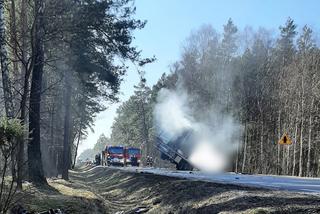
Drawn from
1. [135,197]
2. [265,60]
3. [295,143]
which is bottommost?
[135,197]

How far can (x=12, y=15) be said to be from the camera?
20.1 meters

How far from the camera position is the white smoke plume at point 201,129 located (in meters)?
43.2

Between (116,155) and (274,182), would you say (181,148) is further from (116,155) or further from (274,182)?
(274,182)

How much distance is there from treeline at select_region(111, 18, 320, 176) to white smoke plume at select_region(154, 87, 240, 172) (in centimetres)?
95

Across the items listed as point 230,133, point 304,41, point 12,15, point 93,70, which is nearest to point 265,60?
point 304,41

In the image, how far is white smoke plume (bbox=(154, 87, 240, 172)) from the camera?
43.2 meters

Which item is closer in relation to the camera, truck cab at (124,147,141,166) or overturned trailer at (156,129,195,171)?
Result: overturned trailer at (156,129,195,171)

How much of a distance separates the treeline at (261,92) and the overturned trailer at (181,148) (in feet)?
22.0

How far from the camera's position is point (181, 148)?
142ft

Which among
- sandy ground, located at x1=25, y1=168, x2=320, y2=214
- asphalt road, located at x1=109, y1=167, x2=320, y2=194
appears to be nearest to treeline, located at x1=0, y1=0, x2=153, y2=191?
sandy ground, located at x1=25, y1=168, x2=320, y2=214

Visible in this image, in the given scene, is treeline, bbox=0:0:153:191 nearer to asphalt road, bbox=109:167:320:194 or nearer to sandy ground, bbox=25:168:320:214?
sandy ground, bbox=25:168:320:214

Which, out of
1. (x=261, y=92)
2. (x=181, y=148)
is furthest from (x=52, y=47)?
(x=261, y=92)

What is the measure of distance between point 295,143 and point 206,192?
106 feet

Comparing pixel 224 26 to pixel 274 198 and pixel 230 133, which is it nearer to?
pixel 230 133
